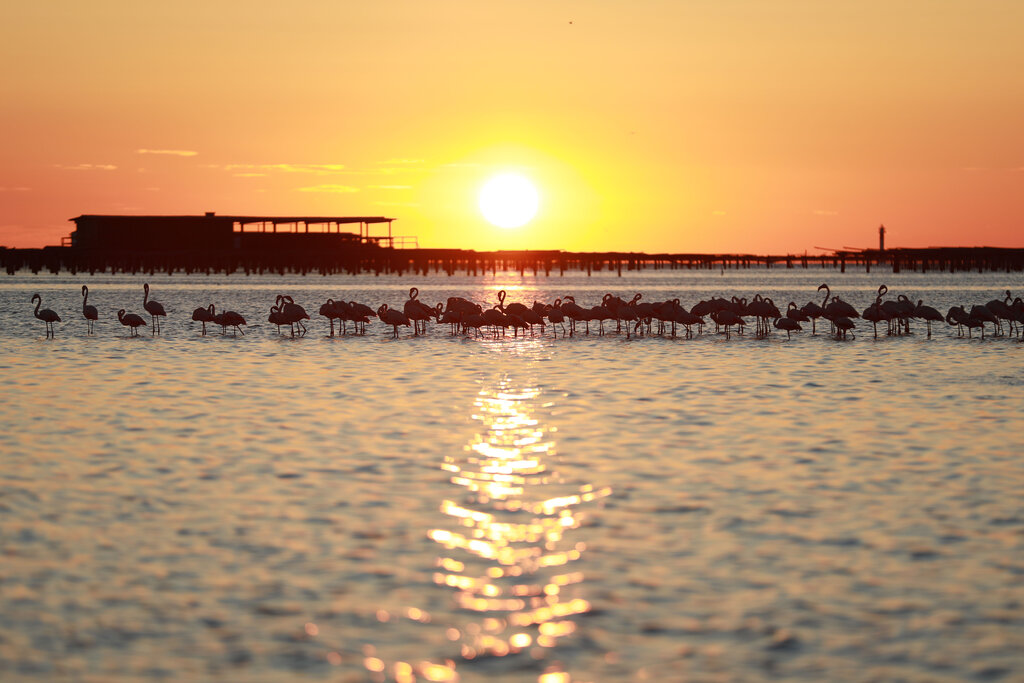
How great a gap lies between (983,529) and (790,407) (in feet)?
24.8

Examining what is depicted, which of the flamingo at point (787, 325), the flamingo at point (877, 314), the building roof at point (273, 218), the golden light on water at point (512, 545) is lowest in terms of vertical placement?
the golden light on water at point (512, 545)

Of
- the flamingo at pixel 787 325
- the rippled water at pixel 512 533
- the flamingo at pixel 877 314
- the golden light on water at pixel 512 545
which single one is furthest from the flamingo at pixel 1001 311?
the golden light on water at pixel 512 545

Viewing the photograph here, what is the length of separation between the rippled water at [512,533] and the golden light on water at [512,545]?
4cm

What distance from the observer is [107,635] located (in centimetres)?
680

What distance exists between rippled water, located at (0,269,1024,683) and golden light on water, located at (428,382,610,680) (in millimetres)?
37

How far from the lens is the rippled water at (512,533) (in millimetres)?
6547

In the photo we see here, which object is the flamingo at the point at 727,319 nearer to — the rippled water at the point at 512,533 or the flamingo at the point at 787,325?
the flamingo at the point at 787,325

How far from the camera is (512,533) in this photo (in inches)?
364

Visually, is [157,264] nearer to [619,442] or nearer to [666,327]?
[666,327]

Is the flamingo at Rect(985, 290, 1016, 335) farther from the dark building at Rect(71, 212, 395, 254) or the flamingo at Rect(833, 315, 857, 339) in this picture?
the dark building at Rect(71, 212, 395, 254)

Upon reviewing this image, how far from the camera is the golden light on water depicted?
22.8 ft

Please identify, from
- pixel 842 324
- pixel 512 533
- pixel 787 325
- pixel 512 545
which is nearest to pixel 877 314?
pixel 842 324

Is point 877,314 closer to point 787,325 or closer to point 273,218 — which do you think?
point 787,325

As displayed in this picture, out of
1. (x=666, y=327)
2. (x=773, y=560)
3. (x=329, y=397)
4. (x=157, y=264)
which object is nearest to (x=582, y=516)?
(x=773, y=560)
